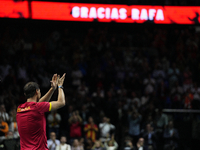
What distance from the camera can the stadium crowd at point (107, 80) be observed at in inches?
476

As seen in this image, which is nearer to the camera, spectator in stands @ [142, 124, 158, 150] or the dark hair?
the dark hair

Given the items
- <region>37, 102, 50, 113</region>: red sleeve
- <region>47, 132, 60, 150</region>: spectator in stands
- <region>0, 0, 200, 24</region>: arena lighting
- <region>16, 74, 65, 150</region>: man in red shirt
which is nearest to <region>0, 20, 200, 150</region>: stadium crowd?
<region>47, 132, 60, 150</region>: spectator in stands

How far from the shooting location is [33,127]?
13.1 ft

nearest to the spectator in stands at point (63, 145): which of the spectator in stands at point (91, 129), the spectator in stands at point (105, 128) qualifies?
the spectator in stands at point (91, 129)

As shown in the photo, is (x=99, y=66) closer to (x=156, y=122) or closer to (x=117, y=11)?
(x=156, y=122)

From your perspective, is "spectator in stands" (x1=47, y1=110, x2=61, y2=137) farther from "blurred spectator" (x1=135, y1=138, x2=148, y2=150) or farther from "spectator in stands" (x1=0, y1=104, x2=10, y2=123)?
"blurred spectator" (x1=135, y1=138, x2=148, y2=150)

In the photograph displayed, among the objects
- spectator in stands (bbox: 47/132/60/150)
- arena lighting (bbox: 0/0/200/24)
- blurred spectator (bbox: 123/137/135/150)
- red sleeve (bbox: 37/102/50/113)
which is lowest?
blurred spectator (bbox: 123/137/135/150)

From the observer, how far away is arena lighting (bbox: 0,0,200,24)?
8.45 meters

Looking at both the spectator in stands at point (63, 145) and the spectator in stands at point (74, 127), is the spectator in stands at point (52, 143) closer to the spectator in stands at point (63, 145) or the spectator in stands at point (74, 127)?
the spectator in stands at point (63, 145)

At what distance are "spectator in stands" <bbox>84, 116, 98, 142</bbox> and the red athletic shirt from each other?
26.7 feet

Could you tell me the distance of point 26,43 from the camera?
16.3 m

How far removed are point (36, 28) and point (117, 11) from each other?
9.06 metres

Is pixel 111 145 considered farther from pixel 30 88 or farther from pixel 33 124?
pixel 30 88

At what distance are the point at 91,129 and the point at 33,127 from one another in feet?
27.1
